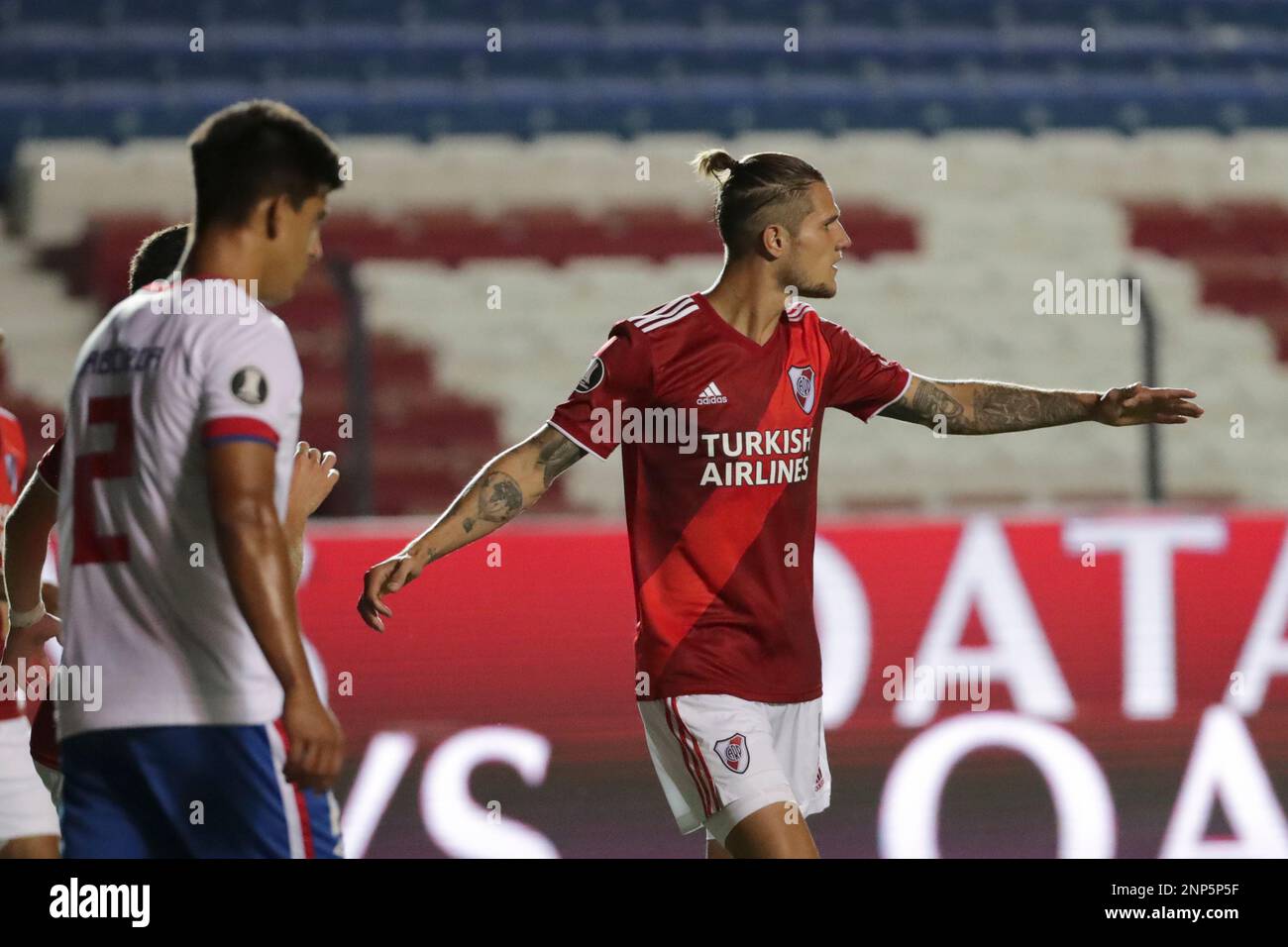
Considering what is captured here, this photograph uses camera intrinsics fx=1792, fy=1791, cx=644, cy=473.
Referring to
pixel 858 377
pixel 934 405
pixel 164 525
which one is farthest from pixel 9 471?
pixel 934 405

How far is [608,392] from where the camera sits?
364 centimetres

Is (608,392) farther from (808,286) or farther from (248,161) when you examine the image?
(248,161)

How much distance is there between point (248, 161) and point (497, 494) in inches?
42.9

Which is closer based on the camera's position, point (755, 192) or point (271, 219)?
point (271, 219)

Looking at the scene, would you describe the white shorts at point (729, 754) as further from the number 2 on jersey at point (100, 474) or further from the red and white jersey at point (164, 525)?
the number 2 on jersey at point (100, 474)

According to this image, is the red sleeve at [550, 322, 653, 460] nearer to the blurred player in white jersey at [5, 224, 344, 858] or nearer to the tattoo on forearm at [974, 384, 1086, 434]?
the blurred player in white jersey at [5, 224, 344, 858]

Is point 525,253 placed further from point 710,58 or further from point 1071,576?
point 1071,576

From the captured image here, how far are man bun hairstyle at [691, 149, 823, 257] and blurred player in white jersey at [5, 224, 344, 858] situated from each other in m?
1.01

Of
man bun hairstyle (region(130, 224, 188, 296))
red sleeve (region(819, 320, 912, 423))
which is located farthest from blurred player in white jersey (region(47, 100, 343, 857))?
red sleeve (region(819, 320, 912, 423))

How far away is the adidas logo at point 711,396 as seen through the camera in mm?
3670

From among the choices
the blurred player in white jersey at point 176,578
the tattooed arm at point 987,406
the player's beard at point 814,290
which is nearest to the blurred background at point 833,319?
the tattooed arm at point 987,406

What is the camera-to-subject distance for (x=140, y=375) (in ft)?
8.73
